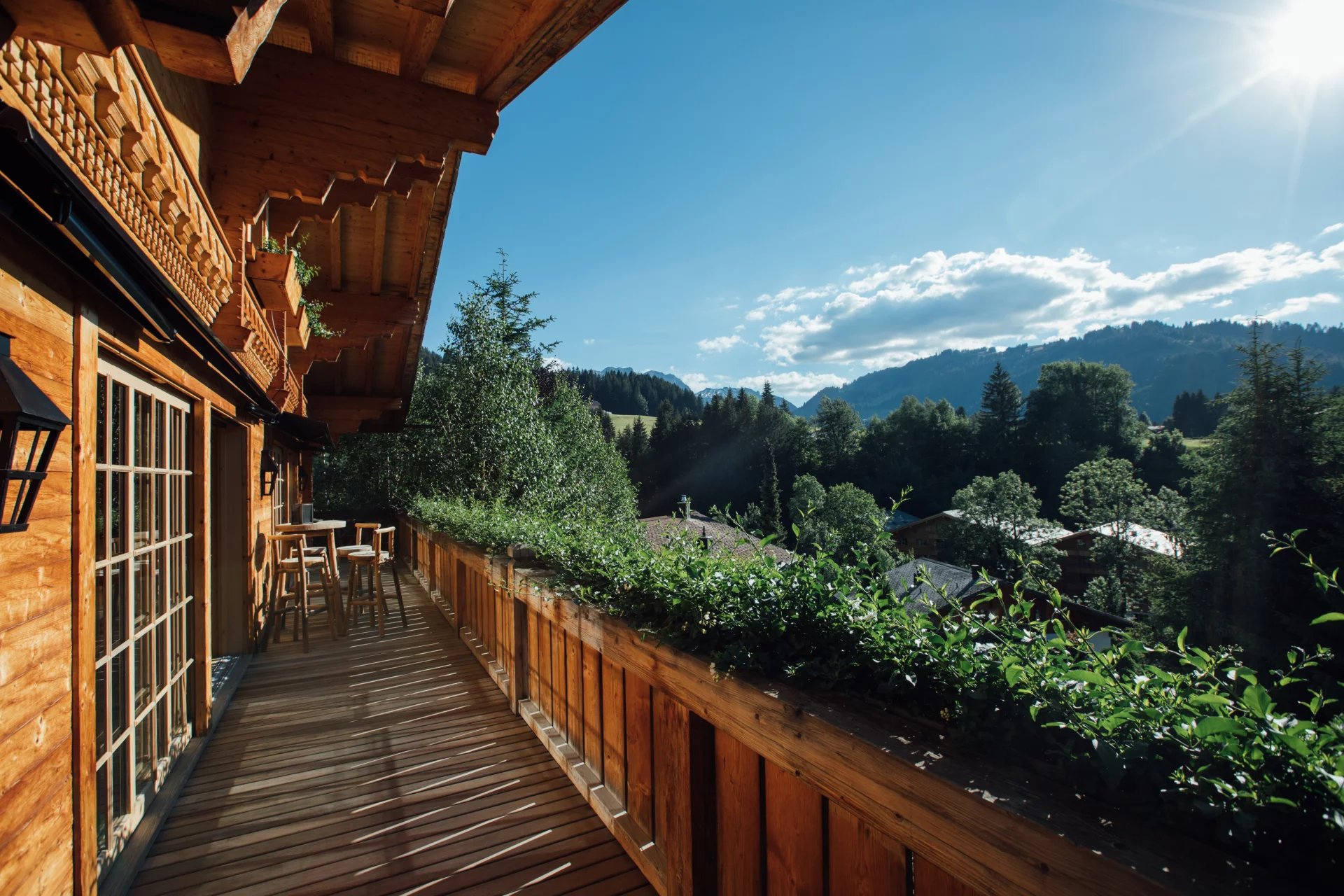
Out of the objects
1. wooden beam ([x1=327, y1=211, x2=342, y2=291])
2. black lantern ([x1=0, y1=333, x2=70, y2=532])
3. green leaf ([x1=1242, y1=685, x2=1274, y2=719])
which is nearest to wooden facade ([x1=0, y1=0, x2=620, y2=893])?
black lantern ([x1=0, y1=333, x2=70, y2=532])

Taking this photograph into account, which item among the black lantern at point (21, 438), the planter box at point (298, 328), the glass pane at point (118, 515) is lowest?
the glass pane at point (118, 515)

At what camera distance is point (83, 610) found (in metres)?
1.95

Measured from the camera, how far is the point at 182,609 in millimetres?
3367

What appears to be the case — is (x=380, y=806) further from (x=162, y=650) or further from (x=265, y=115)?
(x=265, y=115)

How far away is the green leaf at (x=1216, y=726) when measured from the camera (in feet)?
2.67

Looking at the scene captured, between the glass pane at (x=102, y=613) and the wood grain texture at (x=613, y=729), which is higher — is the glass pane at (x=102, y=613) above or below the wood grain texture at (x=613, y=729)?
above

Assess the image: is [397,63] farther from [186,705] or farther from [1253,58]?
[1253,58]

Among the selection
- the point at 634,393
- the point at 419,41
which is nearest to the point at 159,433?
the point at 419,41

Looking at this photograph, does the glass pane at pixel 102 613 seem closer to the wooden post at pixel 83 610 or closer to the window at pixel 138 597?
the window at pixel 138 597

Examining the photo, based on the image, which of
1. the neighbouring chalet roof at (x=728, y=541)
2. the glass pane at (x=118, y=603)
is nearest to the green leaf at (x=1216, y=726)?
the neighbouring chalet roof at (x=728, y=541)

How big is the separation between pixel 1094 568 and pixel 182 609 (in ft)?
152

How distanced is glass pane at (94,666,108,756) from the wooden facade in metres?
0.01

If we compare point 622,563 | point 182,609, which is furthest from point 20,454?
point 182,609

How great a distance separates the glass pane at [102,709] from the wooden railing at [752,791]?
1.64 m
